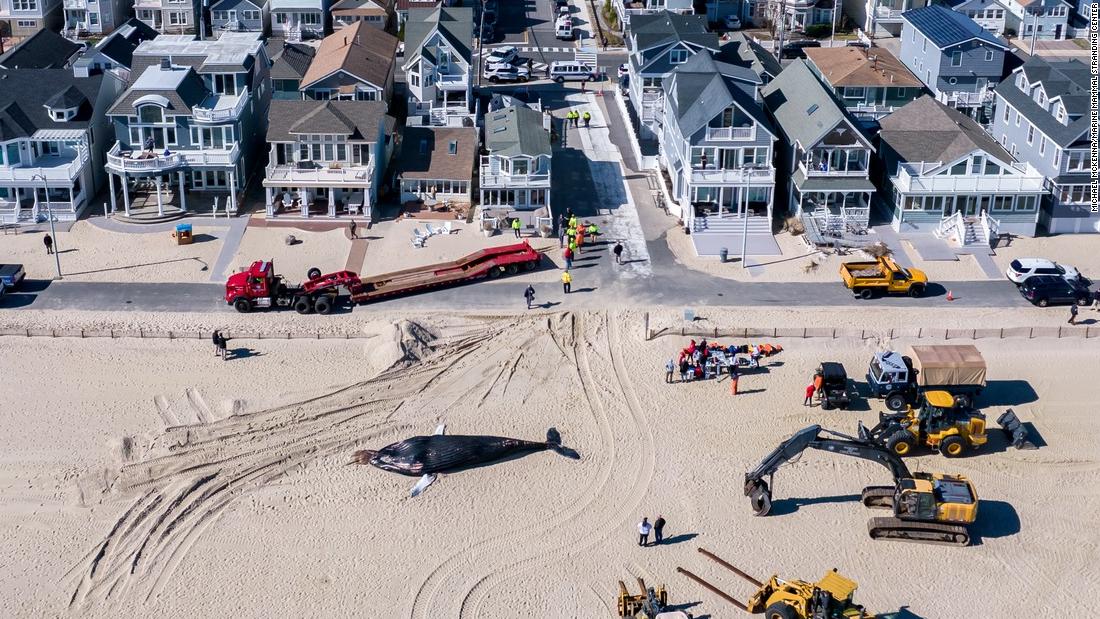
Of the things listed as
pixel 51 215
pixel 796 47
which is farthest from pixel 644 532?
pixel 796 47

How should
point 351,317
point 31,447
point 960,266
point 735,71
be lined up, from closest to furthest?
point 31,447
point 351,317
point 960,266
point 735,71

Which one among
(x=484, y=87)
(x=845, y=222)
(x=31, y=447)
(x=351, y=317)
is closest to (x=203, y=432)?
(x=31, y=447)

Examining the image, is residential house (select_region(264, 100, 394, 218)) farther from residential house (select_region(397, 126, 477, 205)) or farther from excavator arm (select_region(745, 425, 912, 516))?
excavator arm (select_region(745, 425, 912, 516))

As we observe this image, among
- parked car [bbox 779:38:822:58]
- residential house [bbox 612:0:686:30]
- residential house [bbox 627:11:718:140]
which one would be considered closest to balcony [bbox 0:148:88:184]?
residential house [bbox 627:11:718:140]

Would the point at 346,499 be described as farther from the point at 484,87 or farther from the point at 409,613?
the point at 484,87

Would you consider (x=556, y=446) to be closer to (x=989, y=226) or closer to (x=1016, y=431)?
(x=1016, y=431)

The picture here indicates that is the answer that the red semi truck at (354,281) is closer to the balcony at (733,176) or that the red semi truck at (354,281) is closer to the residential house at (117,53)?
the balcony at (733,176)
